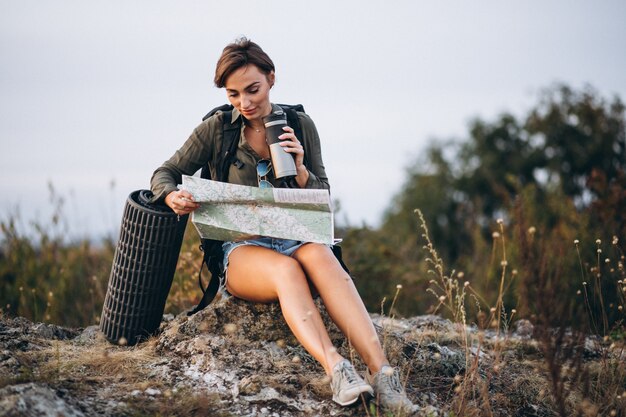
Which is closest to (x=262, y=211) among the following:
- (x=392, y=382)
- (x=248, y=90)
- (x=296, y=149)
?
(x=296, y=149)

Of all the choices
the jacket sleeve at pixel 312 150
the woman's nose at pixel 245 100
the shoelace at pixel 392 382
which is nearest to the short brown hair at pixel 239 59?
the woman's nose at pixel 245 100

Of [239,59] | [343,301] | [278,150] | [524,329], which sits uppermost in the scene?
[239,59]

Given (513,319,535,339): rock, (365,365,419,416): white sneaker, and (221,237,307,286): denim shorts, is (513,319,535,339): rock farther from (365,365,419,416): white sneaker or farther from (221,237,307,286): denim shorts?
(221,237,307,286): denim shorts

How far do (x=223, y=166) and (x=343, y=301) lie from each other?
3.51ft

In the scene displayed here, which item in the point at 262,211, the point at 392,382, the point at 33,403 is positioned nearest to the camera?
the point at 33,403

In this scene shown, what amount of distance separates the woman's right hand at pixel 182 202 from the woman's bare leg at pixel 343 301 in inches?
25.5

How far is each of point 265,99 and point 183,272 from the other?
239cm

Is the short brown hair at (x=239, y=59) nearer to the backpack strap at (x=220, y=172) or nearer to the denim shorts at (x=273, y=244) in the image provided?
the backpack strap at (x=220, y=172)

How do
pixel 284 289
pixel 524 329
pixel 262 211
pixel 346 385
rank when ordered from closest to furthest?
pixel 346 385 → pixel 284 289 → pixel 262 211 → pixel 524 329

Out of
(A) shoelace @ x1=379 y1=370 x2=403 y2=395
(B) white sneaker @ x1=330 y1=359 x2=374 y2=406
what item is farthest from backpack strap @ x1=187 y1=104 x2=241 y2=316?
(A) shoelace @ x1=379 y1=370 x2=403 y2=395

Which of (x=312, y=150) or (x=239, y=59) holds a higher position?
(x=239, y=59)

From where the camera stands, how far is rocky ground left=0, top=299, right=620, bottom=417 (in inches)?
113

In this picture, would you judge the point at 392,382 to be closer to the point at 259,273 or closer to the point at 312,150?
the point at 259,273

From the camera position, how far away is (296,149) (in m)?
3.38
